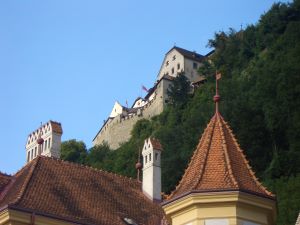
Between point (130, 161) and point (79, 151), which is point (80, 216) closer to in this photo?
point (130, 161)

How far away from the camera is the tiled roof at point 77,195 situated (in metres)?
20.8

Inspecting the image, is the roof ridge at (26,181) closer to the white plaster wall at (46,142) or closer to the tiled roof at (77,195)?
the tiled roof at (77,195)

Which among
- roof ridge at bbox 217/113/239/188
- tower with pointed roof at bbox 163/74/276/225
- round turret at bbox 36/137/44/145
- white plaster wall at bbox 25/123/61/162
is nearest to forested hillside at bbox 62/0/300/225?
white plaster wall at bbox 25/123/61/162

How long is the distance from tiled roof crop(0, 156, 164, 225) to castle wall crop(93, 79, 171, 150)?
252 ft

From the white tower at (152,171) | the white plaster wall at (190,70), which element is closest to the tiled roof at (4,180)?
the white tower at (152,171)

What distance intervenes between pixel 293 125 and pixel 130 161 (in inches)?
766

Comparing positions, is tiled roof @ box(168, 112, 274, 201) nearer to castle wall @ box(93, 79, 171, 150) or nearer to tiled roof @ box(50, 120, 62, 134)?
tiled roof @ box(50, 120, 62, 134)

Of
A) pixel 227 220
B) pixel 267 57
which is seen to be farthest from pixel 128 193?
pixel 267 57

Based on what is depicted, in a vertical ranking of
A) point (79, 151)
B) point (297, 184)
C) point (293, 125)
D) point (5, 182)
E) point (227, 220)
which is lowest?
point (227, 220)

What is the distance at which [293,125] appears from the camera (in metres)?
63.9

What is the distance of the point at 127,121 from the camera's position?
107062 mm

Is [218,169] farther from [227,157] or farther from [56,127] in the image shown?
[56,127]

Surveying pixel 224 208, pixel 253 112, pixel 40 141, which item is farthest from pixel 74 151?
pixel 224 208

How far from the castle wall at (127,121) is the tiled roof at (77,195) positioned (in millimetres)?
76857
